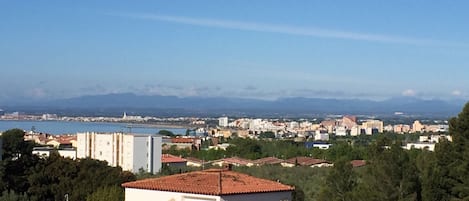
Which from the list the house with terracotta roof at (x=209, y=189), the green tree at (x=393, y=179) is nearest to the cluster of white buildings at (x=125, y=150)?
the house with terracotta roof at (x=209, y=189)

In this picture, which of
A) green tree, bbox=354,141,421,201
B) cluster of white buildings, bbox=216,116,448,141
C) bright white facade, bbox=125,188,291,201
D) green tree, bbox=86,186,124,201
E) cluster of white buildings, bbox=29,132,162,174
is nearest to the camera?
bright white facade, bbox=125,188,291,201

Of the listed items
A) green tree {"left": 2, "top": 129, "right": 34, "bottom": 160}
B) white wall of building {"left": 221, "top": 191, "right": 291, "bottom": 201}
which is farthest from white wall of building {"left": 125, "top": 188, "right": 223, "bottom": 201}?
green tree {"left": 2, "top": 129, "right": 34, "bottom": 160}

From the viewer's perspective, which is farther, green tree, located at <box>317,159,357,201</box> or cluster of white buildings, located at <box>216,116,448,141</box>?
cluster of white buildings, located at <box>216,116,448,141</box>

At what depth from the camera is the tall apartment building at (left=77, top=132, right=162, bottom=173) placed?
52.1 meters

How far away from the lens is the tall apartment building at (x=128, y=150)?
52.1 meters

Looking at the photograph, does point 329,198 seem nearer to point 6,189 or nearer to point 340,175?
point 340,175

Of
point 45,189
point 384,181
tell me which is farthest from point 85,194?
point 384,181

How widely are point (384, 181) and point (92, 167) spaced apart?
45.0ft

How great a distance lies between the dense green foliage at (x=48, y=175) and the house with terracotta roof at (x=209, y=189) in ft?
28.2

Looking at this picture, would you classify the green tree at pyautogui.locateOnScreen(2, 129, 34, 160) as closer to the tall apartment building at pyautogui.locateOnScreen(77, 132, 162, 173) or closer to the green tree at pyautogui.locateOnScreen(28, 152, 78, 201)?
the green tree at pyautogui.locateOnScreen(28, 152, 78, 201)

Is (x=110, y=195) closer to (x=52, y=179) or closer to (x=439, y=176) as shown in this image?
(x=52, y=179)

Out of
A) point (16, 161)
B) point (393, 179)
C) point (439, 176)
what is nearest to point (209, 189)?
point (393, 179)

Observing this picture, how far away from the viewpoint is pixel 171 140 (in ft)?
279

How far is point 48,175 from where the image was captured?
28.0 m
